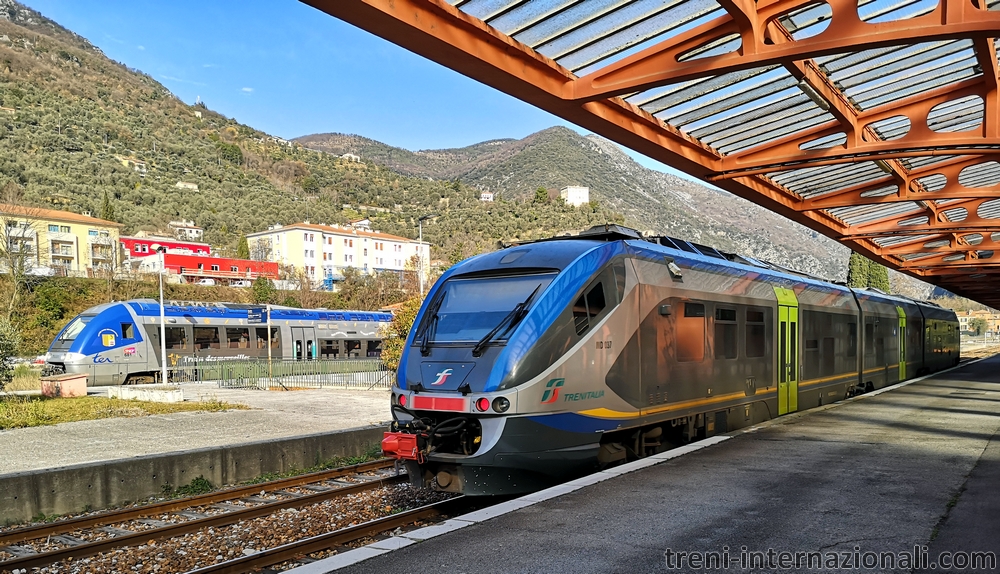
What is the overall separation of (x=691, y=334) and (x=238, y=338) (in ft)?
89.7

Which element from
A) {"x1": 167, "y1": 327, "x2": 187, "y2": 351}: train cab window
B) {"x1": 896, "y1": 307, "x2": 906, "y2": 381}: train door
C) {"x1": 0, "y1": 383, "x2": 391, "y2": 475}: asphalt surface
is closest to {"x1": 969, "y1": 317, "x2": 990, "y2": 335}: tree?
{"x1": 896, "y1": 307, "x2": 906, "y2": 381}: train door

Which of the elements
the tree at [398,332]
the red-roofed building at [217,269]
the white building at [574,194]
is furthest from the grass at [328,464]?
the white building at [574,194]

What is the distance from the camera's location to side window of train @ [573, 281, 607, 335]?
28.2ft

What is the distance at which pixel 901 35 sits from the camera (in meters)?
8.77

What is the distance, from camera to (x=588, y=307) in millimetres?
8758

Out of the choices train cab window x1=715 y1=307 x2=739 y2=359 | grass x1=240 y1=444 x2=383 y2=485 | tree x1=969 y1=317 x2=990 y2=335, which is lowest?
tree x1=969 y1=317 x2=990 y2=335

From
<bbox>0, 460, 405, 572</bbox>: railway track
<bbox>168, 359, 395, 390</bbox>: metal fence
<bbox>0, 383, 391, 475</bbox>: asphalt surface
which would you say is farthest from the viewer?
<bbox>168, 359, 395, 390</bbox>: metal fence

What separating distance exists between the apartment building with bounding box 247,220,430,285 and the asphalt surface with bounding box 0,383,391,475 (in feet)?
230

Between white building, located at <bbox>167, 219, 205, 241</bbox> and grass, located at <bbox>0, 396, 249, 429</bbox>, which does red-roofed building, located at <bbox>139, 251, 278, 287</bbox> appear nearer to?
white building, located at <bbox>167, 219, 205, 241</bbox>

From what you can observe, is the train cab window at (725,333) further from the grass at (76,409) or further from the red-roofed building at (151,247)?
the red-roofed building at (151,247)

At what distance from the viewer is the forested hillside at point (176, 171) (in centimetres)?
9269

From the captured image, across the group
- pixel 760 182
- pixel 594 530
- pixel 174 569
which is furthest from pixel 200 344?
pixel 594 530

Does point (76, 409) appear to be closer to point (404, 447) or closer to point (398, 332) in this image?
point (398, 332)

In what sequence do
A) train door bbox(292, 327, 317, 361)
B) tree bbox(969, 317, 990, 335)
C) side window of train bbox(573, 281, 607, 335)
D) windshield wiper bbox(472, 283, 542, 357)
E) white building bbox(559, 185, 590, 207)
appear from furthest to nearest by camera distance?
white building bbox(559, 185, 590, 207), tree bbox(969, 317, 990, 335), train door bbox(292, 327, 317, 361), side window of train bbox(573, 281, 607, 335), windshield wiper bbox(472, 283, 542, 357)
